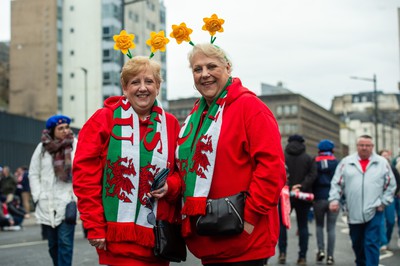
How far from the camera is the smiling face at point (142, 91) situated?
4336 millimetres

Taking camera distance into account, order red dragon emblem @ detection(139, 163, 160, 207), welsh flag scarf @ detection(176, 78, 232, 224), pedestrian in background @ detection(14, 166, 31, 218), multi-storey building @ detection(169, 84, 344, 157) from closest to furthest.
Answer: welsh flag scarf @ detection(176, 78, 232, 224), red dragon emblem @ detection(139, 163, 160, 207), pedestrian in background @ detection(14, 166, 31, 218), multi-storey building @ detection(169, 84, 344, 157)

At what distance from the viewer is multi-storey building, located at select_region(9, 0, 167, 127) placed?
73.9 meters

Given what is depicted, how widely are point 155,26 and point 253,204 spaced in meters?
84.8

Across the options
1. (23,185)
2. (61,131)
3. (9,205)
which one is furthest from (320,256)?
(23,185)

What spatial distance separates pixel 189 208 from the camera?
13.3 ft

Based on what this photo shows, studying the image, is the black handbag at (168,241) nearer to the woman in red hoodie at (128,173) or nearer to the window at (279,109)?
the woman in red hoodie at (128,173)

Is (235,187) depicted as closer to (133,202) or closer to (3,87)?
(133,202)

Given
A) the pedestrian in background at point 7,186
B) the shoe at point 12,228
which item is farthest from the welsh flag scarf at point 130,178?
the pedestrian in background at point 7,186

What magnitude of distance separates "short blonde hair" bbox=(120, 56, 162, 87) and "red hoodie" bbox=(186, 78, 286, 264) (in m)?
0.62

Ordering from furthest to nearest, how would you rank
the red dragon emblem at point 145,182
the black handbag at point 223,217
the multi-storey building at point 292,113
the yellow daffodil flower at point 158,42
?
the multi-storey building at point 292,113
the yellow daffodil flower at point 158,42
the red dragon emblem at point 145,182
the black handbag at point 223,217

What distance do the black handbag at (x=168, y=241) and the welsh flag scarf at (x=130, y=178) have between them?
0.17ft

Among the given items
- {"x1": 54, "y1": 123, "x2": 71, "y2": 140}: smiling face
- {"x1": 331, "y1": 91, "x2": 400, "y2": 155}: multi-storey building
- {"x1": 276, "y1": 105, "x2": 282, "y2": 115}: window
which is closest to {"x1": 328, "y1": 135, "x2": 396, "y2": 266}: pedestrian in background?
{"x1": 54, "y1": 123, "x2": 71, "y2": 140}: smiling face

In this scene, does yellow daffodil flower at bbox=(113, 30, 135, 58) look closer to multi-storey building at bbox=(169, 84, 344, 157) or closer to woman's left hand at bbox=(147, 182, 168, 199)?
woman's left hand at bbox=(147, 182, 168, 199)

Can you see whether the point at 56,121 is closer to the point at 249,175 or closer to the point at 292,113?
the point at 249,175
